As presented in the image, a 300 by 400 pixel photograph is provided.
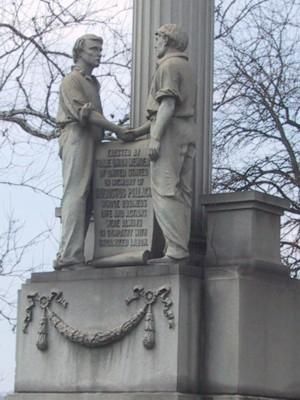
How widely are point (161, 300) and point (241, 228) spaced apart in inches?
41.0

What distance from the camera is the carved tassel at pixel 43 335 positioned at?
15703mm

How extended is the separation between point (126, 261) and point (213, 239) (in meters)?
0.83

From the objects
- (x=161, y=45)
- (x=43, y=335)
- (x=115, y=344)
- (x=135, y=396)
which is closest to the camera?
(x=135, y=396)

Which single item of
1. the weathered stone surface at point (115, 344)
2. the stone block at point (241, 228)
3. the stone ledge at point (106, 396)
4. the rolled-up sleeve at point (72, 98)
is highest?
the rolled-up sleeve at point (72, 98)

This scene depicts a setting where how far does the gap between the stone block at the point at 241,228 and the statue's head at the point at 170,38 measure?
1431 mm

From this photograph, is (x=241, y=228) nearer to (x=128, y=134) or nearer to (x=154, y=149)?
(x=154, y=149)

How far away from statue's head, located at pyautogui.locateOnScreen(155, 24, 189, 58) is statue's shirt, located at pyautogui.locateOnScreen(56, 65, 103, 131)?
832 millimetres

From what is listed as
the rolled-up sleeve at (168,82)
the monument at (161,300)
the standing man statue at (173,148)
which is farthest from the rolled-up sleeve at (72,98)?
the rolled-up sleeve at (168,82)

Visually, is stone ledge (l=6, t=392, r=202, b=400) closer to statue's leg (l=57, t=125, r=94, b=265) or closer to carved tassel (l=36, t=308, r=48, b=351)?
carved tassel (l=36, t=308, r=48, b=351)

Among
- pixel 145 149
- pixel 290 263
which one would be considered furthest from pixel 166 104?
pixel 290 263

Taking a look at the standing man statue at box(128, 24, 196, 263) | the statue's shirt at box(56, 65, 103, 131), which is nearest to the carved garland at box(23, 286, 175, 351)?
the standing man statue at box(128, 24, 196, 263)

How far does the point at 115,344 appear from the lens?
49.8ft

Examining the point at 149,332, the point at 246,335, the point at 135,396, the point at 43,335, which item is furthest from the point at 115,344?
the point at 246,335

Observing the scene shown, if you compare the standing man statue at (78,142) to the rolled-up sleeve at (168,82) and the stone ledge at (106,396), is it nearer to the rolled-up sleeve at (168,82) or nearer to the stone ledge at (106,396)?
the rolled-up sleeve at (168,82)
